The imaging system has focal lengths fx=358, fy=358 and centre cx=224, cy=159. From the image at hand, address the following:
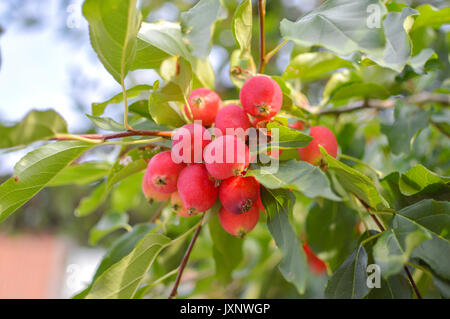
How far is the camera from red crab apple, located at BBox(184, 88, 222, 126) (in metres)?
0.67

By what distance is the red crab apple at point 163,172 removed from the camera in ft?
2.08

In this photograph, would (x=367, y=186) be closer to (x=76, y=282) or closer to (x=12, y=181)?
(x=12, y=181)

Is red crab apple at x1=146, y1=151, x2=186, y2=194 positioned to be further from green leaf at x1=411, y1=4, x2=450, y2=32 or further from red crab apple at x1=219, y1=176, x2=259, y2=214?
green leaf at x1=411, y1=4, x2=450, y2=32

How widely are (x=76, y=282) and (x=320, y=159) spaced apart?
0.88 metres

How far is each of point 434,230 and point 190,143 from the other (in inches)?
17.4

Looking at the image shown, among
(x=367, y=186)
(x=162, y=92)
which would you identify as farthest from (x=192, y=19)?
(x=367, y=186)

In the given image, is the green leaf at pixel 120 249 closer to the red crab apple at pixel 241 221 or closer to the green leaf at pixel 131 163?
the green leaf at pixel 131 163

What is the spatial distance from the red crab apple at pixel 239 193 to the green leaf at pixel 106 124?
229 mm

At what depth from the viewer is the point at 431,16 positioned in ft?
2.71

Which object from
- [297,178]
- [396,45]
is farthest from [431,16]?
[297,178]

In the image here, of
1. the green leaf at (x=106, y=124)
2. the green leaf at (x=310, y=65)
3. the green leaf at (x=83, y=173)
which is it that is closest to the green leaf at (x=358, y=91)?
the green leaf at (x=310, y=65)

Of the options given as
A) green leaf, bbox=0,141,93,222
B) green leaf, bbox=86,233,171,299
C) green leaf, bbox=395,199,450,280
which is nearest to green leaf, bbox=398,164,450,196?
green leaf, bbox=395,199,450,280

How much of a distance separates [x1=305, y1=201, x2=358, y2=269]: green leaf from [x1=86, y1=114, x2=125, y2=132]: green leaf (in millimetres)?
566

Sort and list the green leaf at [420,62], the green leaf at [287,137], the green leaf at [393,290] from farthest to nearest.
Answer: the green leaf at [420,62]
the green leaf at [393,290]
the green leaf at [287,137]
